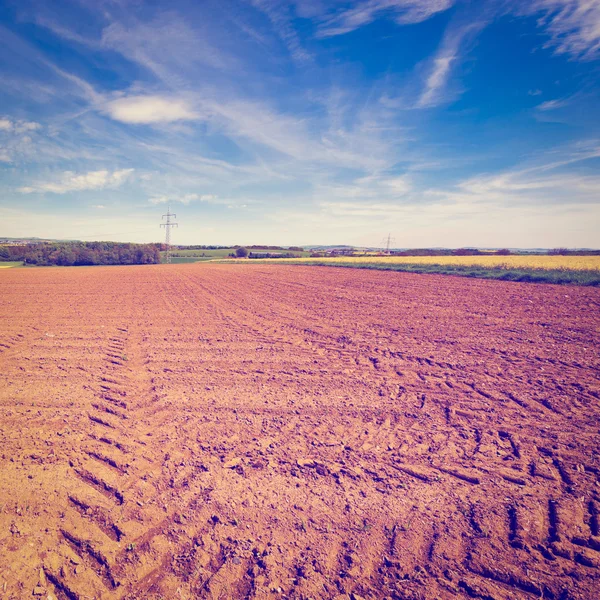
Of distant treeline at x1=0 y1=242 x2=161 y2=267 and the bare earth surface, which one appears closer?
the bare earth surface

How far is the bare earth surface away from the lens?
9.08 feet

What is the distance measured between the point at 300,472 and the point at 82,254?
83.7 m

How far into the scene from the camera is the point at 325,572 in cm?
279

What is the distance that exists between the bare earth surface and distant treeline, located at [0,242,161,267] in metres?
73.8

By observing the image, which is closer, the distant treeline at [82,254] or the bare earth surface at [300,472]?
the bare earth surface at [300,472]

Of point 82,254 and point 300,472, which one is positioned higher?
point 82,254

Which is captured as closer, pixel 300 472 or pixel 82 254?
pixel 300 472

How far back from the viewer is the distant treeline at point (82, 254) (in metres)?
69.2

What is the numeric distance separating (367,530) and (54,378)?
253 inches

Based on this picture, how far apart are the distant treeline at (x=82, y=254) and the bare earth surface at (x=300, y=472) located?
73.8 metres

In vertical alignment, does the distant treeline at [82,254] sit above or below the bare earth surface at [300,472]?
above

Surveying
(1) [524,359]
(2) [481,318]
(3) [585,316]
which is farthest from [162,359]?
(3) [585,316]

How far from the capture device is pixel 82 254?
240 feet

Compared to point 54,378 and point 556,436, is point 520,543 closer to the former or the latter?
point 556,436
